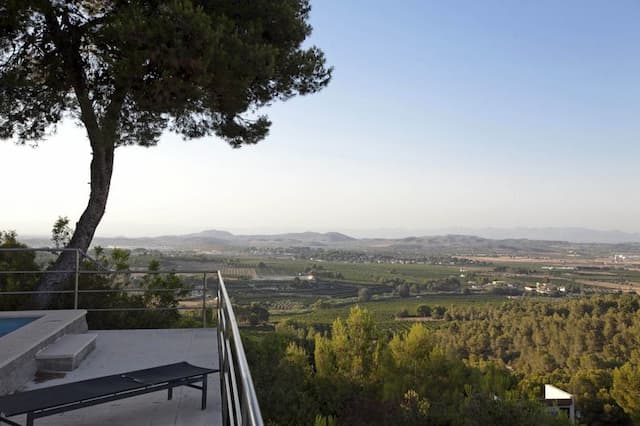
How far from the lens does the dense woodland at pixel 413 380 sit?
52.1 feet

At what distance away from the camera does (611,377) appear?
116 ft

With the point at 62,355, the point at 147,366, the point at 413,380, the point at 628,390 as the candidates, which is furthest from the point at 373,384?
the point at 62,355

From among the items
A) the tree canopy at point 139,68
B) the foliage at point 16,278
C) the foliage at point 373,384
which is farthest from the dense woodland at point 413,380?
the tree canopy at point 139,68

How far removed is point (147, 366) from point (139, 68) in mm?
4229

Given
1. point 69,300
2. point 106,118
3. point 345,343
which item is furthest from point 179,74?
point 345,343

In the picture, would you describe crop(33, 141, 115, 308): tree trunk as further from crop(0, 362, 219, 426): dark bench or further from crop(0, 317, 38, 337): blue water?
crop(0, 362, 219, 426): dark bench

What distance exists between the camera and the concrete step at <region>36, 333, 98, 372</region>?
172 inches

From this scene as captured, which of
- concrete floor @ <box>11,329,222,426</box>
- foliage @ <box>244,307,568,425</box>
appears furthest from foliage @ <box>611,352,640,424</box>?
concrete floor @ <box>11,329,222,426</box>

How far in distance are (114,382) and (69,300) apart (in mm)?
5514

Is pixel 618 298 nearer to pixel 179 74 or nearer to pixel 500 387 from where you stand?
pixel 500 387

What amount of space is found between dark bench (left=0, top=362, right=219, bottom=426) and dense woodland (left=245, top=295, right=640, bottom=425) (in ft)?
37.4

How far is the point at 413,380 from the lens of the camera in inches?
961

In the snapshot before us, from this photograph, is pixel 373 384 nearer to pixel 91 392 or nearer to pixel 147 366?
pixel 147 366

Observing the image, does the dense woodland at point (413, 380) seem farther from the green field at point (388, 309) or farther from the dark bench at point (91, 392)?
the green field at point (388, 309)
